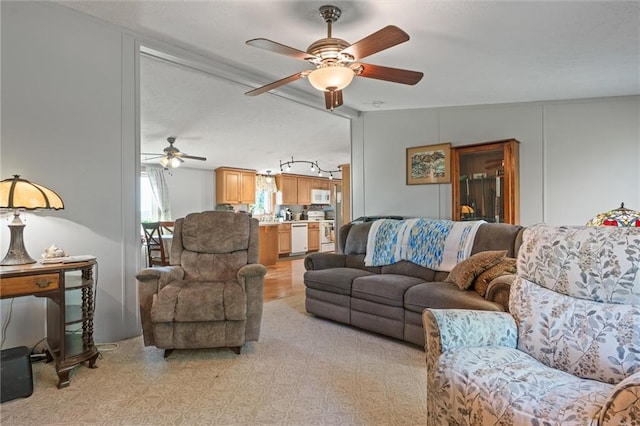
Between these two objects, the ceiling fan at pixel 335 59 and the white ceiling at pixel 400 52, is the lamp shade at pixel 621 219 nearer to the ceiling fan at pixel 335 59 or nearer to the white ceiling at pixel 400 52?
the white ceiling at pixel 400 52

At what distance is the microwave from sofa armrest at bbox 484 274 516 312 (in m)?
7.63

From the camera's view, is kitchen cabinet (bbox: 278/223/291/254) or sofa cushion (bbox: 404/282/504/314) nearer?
sofa cushion (bbox: 404/282/504/314)

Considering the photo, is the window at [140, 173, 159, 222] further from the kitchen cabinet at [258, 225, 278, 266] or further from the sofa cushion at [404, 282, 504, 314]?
the sofa cushion at [404, 282, 504, 314]

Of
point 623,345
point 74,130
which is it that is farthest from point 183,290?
point 623,345

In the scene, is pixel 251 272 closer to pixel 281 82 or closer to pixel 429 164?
pixel 281 82

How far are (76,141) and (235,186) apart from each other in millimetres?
5470

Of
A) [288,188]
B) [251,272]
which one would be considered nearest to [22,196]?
[251,272]

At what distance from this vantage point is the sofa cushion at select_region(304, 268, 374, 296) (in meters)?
3.26

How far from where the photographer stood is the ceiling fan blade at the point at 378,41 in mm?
1918

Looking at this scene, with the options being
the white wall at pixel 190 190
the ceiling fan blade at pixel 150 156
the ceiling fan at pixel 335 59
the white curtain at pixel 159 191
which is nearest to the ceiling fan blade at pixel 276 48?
the ceiling fan at pixel 335 59

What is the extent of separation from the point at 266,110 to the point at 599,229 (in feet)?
12.6

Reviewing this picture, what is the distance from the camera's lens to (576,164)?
3797 millimetres

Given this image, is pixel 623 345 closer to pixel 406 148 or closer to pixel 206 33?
pixel 206 33

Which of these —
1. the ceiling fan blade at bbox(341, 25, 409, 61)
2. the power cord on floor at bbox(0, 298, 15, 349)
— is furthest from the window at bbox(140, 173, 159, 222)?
the ceiling fan blade at bbox(341, 25, 409, 61)
